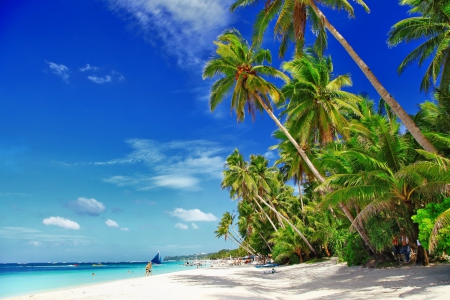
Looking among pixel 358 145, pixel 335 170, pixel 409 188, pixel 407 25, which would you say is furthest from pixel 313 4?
pixel 409 188

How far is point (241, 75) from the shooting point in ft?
54.1

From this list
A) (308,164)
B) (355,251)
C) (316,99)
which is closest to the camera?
(308,164)

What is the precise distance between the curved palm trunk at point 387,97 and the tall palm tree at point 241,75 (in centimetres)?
Answer: 553

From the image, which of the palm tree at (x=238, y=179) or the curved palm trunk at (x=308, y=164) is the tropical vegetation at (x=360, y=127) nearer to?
the curved palm trunk at (x=308, y=164)

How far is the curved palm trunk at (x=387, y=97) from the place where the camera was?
903cm

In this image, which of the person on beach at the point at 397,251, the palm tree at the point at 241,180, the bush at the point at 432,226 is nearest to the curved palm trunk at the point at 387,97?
the bush at the point at 432,226

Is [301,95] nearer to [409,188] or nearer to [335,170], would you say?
[335,170]

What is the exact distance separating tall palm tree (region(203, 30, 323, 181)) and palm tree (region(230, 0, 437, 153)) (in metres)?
2.34

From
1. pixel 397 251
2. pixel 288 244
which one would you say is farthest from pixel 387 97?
pixel 288 244

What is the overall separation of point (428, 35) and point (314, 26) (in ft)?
15.7

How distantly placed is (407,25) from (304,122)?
20.0 feet

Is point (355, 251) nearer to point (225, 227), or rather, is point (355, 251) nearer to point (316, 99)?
point (316, 99)

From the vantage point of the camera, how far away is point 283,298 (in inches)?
339

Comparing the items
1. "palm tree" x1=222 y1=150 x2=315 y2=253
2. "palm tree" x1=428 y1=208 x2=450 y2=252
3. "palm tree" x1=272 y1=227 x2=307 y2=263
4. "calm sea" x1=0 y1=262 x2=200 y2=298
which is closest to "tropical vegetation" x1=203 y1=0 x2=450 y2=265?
"palm tree" x1=428 y1=208 x2=450 y2=252
